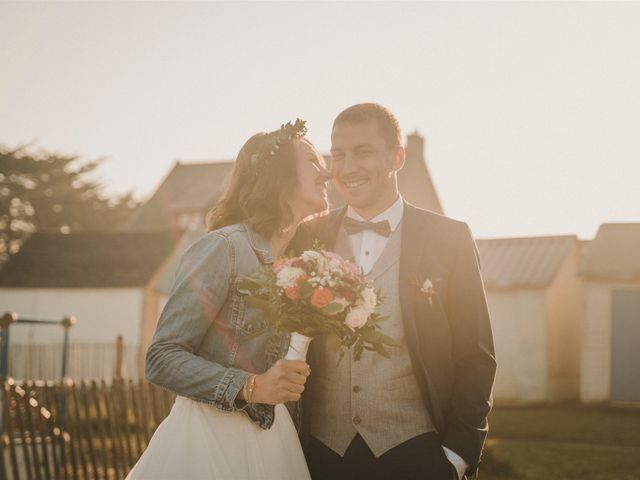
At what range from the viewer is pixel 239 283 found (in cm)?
391

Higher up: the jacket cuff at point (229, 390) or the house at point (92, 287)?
the jacket cuff at point (229, 390)

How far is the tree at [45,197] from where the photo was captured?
50.2 m

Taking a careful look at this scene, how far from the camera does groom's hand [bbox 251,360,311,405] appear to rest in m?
3.62

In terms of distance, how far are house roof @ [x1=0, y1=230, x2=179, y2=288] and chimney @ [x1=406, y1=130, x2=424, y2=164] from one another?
953 cm

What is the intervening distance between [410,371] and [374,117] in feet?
4.67

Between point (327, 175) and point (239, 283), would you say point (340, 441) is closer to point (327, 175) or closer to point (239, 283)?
point (239, 283)

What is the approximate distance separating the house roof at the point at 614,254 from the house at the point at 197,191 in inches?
336

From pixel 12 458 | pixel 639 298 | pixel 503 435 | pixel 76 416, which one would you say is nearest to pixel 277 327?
pixel 12 458

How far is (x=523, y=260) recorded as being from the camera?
26.6 meters

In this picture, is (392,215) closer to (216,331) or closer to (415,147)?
(216,331)

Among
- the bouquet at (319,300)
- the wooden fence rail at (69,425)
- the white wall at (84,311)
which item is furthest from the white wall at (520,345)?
the bouquet at (319,300)

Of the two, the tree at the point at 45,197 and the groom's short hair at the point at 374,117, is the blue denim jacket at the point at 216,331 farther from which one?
the tree at the point at 45,197

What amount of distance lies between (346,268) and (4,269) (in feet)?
101

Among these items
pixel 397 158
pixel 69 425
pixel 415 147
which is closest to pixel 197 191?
pixel 415 147
